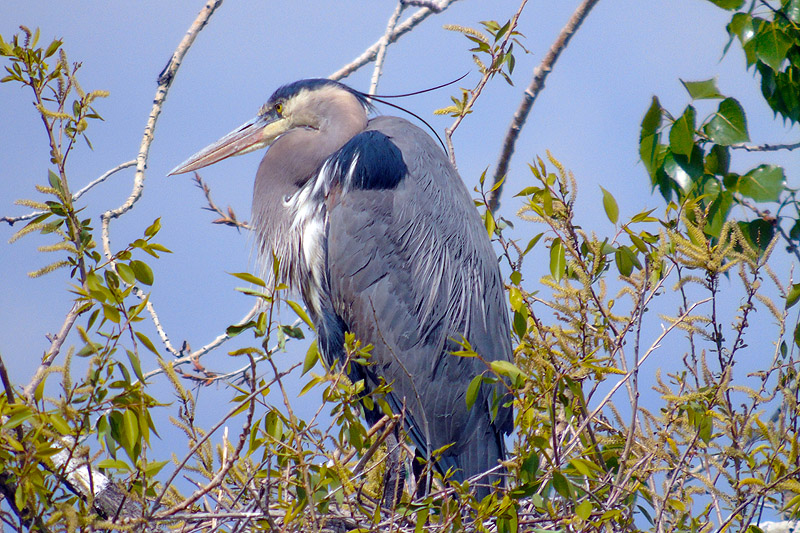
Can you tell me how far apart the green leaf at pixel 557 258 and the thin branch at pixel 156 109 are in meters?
1.48

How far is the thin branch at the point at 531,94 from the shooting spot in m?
2.92

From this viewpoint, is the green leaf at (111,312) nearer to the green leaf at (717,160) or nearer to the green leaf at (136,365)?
the green leaf at (136,365)

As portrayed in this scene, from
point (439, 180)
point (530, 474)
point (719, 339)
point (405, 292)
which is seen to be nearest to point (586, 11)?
point (439, 180)

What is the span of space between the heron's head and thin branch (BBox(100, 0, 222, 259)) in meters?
0.47

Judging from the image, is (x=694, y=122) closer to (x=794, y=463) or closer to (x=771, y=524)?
(x=794, y=463)

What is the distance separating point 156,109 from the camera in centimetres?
277

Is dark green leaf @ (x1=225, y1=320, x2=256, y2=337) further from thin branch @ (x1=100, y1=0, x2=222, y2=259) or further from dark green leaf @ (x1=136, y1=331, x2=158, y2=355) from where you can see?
thin branch @ (x1=100, y1=0, x2=222, y2=259)

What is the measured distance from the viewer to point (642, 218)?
1.79m

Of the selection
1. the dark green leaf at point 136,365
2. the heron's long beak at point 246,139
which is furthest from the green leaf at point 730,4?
the dark green leaf at point 136,365

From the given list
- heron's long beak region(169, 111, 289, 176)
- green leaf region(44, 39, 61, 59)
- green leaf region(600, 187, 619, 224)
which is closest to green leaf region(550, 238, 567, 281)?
green leaf region(600, 187, 619, 224)

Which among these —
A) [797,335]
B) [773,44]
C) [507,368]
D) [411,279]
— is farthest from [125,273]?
[773,44]

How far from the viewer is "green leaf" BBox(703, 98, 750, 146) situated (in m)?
2.49

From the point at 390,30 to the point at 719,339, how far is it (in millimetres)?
2003

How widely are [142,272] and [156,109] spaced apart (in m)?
1.65
